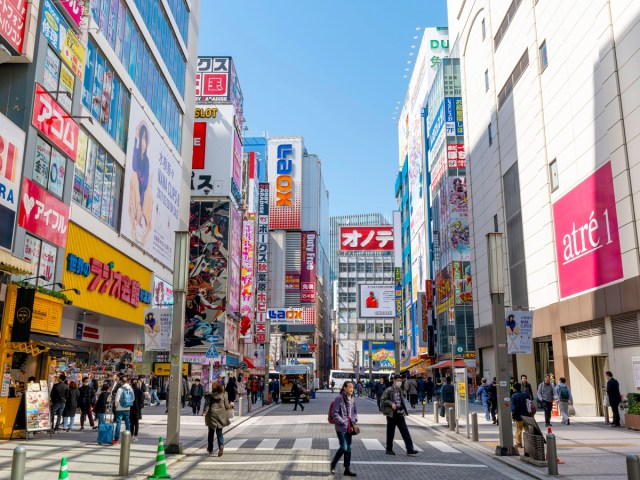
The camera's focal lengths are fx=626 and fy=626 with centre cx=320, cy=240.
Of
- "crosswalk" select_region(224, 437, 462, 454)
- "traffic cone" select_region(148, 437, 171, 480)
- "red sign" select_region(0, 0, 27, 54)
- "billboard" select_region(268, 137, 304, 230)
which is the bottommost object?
"crosswalk" select_region(224, 437, 462, 454)

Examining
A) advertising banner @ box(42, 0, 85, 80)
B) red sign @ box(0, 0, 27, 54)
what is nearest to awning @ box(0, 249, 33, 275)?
red sign @ box(0, 0, 27, 54)

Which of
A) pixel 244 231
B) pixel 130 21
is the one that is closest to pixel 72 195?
pixel 130 21

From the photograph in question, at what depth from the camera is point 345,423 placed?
1232 cm

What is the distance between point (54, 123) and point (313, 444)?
1469 cm

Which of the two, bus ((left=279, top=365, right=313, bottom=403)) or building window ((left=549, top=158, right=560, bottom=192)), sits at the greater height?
building window ((left=549, top=158, right=560, bottom=192))

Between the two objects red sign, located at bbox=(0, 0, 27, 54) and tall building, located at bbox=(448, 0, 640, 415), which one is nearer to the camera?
red sign, located at bbox=(0, 0, 27, 54)

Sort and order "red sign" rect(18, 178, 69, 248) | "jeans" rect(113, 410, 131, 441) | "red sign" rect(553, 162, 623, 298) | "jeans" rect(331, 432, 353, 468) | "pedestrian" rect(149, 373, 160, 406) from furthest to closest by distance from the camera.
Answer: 1. "pedestrian" rect(149, 373, 160, 406)
2. "red sign" rect(553, 162, 623, 298)
3. "red sign" rect(18, 178, 69, 248)
4. "jeans" rect(113, 410, 131, 441)
5. "jeans" rect(331, 432, 353, 468)

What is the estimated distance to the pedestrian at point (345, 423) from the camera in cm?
1205

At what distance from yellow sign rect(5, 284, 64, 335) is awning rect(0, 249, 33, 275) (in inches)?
38.1

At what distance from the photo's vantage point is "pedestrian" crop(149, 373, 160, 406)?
40.3 m

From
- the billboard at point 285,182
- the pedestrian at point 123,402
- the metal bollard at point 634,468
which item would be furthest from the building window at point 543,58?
the billboard at point 285,182

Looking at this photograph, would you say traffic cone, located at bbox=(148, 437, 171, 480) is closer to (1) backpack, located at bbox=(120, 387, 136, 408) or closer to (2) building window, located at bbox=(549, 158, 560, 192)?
(1) backpack, located at bbox=(120, 387, 136, 408)

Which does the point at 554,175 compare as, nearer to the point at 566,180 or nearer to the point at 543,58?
the point at 566,180

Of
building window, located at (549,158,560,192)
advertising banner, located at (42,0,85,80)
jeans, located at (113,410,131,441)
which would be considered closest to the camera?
jeans, located at (113,410,131,441)
